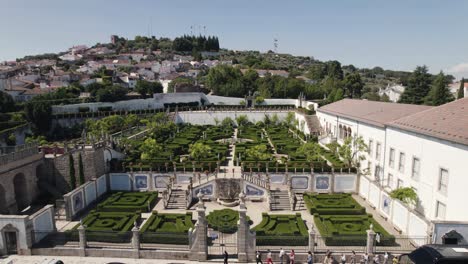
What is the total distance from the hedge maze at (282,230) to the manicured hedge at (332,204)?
2372mm

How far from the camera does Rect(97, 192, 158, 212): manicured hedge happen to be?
25406mm

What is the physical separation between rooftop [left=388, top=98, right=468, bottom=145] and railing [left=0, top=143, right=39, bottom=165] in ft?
106

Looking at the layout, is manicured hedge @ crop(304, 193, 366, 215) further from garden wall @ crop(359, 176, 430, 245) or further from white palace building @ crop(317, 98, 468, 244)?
white palace building @ crop(317, 98, 468, 244)

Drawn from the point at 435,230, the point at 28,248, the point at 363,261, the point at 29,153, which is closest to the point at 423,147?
the point at 435,230

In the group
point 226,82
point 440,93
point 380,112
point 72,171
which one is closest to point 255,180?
point 380,112

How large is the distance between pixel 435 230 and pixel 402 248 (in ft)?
7.92

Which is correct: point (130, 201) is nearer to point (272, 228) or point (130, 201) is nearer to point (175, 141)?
point (272, 228)

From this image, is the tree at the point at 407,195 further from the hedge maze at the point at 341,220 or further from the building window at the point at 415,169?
the hedge maze at the point at 341,220

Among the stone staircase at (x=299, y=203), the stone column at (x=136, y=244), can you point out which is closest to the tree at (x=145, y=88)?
the stone staircase at (x=299, y=203)

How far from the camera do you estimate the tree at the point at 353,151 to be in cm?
3117

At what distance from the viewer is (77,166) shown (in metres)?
29.3

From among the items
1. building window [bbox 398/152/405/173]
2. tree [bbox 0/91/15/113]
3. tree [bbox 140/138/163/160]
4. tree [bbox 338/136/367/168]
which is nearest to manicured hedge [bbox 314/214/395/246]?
building window [bbox 398/152/405/173]

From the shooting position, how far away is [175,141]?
47094mm

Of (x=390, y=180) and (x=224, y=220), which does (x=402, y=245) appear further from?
(x=224, y=220)
